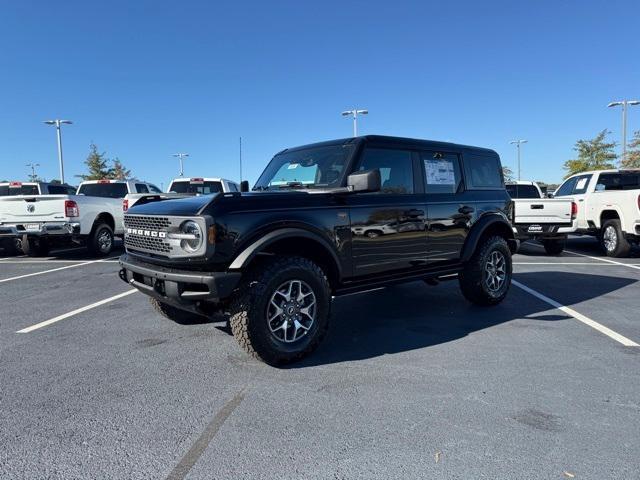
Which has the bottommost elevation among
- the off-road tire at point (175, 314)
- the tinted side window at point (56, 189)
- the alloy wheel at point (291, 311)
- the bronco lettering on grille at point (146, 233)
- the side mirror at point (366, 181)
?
the off-road tire at point (175, 314)

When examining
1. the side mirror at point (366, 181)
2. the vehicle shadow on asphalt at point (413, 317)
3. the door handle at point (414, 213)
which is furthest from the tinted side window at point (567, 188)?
the side mirror at point (366, 181)

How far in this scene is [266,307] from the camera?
→ 3553mm

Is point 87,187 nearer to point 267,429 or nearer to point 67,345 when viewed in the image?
point 67,345

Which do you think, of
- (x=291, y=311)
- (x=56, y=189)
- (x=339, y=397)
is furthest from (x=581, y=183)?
(x=56, y=189)

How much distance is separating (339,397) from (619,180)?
11.5 metres

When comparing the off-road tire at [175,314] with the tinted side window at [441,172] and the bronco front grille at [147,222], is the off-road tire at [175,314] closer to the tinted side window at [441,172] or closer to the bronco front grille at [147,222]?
the bronco front grille at [147,222]

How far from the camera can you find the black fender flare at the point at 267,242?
3.41 meters

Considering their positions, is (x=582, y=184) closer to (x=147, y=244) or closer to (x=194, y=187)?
(x=194, y=187)

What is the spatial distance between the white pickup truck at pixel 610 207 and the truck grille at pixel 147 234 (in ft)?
31.6

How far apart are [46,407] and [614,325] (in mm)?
5456

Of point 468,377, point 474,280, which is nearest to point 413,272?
point 474,280

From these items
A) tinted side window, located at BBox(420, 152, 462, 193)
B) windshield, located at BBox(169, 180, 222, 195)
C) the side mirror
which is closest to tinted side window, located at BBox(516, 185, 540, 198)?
windshield, located at BBox(169, 180, 222, 195)

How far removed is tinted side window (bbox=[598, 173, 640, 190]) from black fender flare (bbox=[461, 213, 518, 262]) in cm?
667

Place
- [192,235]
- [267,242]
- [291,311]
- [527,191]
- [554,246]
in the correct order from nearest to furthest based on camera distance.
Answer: [192,235] < [267,242] < [291,311] < [554,246] < [527,191]
